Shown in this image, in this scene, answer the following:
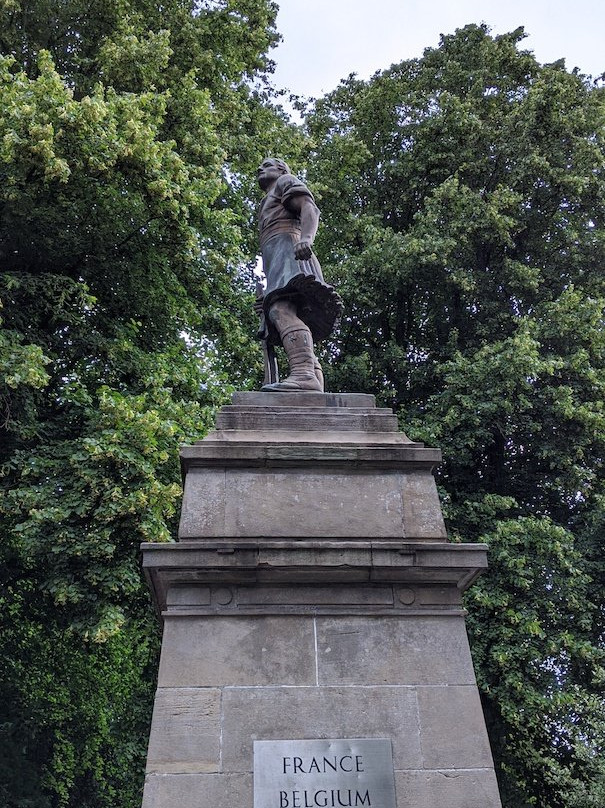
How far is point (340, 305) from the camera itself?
24.6 ft

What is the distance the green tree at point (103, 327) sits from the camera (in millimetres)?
10602

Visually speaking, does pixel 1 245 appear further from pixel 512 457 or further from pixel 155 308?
pixel 512 457

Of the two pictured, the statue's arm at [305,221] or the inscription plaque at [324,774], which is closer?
the inscription plaque at [324,774]

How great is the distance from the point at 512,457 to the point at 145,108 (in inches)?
355

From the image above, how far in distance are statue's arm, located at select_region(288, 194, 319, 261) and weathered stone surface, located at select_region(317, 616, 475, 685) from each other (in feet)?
9.55

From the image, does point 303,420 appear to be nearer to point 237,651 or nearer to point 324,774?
point 237,651

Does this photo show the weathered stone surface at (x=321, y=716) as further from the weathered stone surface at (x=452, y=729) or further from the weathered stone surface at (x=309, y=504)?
the weathered stone surface at (x=309, y=504)

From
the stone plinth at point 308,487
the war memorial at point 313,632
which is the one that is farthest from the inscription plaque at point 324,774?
the stone plinth at point 308,487

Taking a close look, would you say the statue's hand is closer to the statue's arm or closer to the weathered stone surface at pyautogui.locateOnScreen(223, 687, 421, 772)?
the statue's arm

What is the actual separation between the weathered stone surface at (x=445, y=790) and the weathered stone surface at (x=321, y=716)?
9 centimetres

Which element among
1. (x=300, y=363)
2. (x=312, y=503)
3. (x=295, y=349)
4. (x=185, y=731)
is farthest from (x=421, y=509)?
(x=185, y=731)

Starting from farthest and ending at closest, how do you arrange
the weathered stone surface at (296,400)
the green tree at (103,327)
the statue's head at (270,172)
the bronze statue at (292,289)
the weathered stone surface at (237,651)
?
the green tree at (103,327) → the statue's head at (270,172) → the bronze statue at (292,289) → the weathered stone surface at (296,400) → the weathered stone surface at (237,651)

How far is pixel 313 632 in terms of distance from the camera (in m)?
5.42

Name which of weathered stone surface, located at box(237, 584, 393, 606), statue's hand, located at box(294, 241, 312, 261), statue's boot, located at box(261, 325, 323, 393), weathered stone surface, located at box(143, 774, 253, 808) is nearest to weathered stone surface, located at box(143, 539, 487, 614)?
weathered stone surface, located at box(237, 584, 393, 606)
